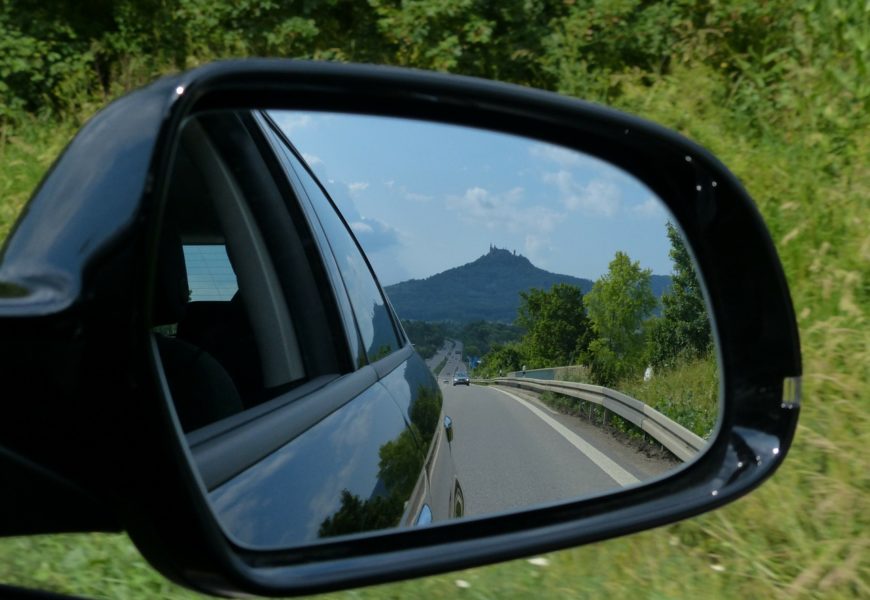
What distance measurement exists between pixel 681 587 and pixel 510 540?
80.4 inches

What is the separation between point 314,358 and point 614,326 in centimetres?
54

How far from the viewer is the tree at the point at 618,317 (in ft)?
5.53

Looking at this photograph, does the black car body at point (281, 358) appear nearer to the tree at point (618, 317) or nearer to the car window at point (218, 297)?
the car window at point (218, 297)

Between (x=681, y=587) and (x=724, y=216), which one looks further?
(x=681, y=587)

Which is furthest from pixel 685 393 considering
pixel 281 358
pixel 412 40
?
pixel 412 40

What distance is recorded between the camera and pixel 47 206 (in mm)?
915

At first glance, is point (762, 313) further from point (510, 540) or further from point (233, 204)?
point (233, 204)

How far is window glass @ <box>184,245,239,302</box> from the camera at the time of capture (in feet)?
5.37

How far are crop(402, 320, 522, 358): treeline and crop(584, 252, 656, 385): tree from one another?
0.69ft

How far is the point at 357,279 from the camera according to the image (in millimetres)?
1692

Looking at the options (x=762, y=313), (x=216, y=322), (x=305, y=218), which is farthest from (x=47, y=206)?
(x=762, y=313)

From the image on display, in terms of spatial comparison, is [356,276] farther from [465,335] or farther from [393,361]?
[465,335]

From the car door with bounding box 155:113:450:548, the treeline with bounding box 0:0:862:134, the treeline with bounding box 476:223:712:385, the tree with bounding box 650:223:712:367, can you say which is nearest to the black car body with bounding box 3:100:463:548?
the car door with bounding box 155:113:450:548

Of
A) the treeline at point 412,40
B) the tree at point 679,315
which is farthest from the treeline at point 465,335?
the treeline at point 412,40
